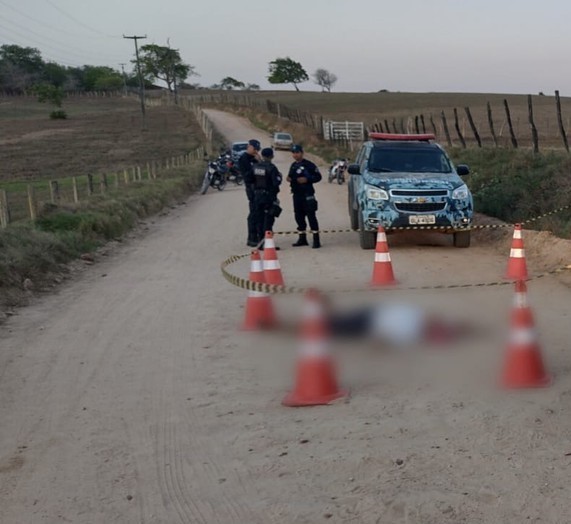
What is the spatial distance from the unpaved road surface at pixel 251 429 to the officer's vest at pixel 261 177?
4.33m

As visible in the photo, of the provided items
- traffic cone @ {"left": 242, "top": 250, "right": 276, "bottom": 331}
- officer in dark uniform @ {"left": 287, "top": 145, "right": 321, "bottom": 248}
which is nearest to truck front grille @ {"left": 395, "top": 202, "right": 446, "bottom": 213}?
officer in dark uniform @ {"left": 287, "top": 145, "right": 321, "bottom": 248}

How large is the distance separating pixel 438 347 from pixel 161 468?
266 cm

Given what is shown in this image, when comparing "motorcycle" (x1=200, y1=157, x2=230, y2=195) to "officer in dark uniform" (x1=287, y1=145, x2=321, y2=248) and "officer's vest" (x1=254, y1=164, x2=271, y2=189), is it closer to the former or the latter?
"officer in dark uniform" (x1=287, y1=145, x2=321, y2=248)

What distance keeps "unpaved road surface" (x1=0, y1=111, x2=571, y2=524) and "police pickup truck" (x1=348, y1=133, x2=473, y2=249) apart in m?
3.34

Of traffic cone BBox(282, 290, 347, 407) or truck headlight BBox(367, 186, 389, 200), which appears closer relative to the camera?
traffic cone BBox(282, 290, 347, 407)

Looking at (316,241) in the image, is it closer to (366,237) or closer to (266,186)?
(366,237)

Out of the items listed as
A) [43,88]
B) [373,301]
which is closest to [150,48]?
[43,88]

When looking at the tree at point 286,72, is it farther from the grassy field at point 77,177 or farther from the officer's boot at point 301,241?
the officer's boot at point 301,241

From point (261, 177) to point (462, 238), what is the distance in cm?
349

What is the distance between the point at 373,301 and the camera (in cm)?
773

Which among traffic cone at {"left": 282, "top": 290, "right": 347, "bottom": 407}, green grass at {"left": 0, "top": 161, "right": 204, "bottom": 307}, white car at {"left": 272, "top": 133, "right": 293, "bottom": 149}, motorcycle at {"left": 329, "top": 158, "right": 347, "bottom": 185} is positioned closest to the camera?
traffic cone at {"left": 282, "top": 290, "right": 347, "bottom": 407}

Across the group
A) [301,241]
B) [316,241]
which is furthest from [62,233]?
[316,241]

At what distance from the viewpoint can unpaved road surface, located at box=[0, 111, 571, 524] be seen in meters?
3.79

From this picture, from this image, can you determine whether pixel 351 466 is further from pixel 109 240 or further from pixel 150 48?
pixel 150 48
